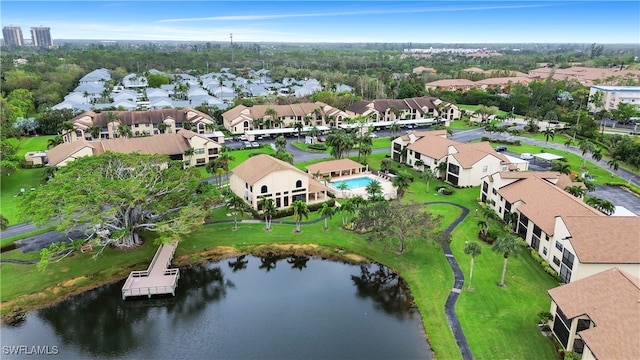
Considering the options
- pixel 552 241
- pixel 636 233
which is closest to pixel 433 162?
pixel 552 241

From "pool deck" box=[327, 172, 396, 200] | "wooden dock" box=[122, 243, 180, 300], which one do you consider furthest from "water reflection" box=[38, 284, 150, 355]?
"pool deck" box=[327, 172, 396, 200]

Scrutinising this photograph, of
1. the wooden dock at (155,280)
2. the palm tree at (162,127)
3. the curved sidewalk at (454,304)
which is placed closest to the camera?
the curved sidewalk at (454,304)

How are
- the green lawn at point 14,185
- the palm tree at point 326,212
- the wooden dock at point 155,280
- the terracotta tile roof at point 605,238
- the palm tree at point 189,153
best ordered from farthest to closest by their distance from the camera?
1. the palm tree at point 189,153
2. the green lawn at point 14,185
3. the palm tree at point 326,212
4. the wooden dock at point 155,280
5. the terracotta tile roof at point 605,238

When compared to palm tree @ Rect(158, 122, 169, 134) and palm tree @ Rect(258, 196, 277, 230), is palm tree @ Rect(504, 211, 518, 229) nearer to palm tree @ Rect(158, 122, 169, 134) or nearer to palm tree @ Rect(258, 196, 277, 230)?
palm tree @ Rect(258, 196, 277, 230)

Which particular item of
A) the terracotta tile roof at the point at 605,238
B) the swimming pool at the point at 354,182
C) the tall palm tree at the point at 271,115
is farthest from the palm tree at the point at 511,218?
the tall palm tree at the point at 271,115

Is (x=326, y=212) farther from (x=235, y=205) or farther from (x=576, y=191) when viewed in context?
(x=576, y=191)

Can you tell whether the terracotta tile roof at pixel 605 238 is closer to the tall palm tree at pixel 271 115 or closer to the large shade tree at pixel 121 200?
the large shade tree at pixel 121 200

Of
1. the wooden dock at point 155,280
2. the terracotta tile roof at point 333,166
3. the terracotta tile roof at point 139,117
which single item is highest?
the terracotta tile roof at point 139,117
